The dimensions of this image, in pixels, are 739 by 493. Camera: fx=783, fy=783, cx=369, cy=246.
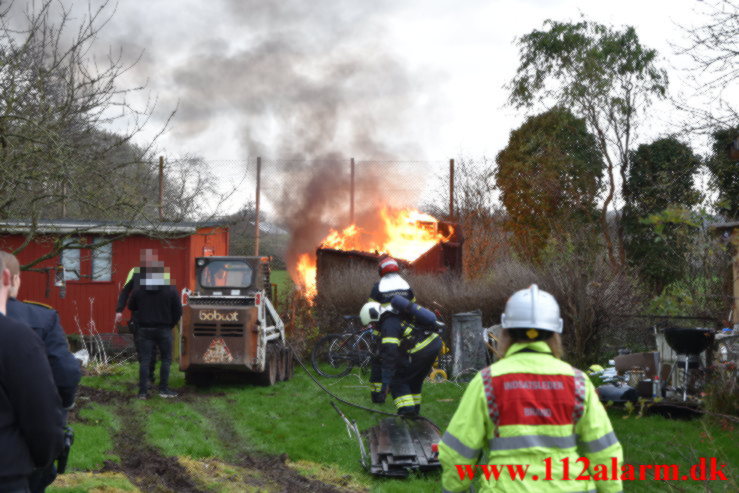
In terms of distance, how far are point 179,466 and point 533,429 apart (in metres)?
5.21

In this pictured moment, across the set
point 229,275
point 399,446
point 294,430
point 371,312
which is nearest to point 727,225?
point 371,312

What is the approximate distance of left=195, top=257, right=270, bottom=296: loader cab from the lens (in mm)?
12984

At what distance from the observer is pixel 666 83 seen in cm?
2897

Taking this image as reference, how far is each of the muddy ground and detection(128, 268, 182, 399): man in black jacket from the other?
126 centimetres

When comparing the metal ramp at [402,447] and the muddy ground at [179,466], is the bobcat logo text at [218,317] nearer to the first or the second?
the muddy ground at [179,466]

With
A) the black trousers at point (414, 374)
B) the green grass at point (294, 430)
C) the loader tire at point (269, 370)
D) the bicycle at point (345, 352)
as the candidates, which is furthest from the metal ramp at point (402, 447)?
the bicycle at point (345, 352)

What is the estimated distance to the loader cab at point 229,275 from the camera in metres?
13.0

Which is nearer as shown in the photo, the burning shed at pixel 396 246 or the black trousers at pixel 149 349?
the black trousers at pixel 149 349

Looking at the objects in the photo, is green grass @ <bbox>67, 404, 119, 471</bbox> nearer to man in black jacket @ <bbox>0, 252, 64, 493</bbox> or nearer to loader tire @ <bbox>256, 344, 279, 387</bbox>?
loader tire @ <bbox>256, 344, 279, 387</bbox>

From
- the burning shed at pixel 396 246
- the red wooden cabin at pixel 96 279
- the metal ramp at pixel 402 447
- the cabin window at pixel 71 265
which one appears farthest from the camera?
the burning shed at pixel 396 246

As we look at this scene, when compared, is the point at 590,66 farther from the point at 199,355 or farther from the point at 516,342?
the point at 516,342

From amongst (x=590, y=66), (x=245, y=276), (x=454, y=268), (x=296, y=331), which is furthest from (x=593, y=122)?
(x=245, y=276)

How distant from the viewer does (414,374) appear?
9453 millimetres

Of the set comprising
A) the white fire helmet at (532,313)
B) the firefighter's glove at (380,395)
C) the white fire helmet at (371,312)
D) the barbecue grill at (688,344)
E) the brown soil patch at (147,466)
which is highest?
the white fire helmet at (532,313)
